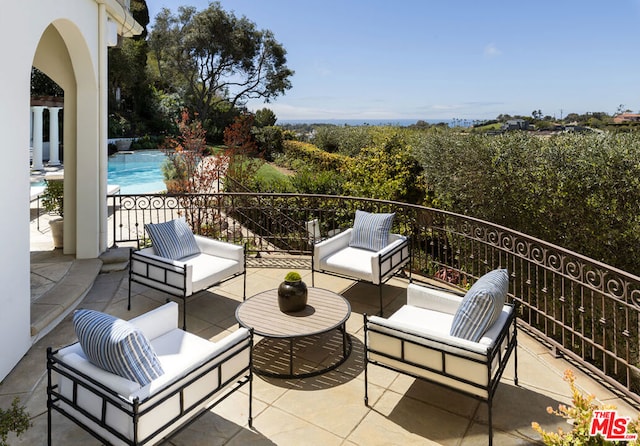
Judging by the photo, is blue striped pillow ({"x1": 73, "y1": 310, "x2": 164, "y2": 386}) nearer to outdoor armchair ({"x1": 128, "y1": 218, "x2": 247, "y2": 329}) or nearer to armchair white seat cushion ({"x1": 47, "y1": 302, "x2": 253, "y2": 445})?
armchair white seat cushion ({"x1": 47, "y1": 302, "x2": 253, "y2": 445})

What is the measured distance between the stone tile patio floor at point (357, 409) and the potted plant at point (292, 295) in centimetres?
46

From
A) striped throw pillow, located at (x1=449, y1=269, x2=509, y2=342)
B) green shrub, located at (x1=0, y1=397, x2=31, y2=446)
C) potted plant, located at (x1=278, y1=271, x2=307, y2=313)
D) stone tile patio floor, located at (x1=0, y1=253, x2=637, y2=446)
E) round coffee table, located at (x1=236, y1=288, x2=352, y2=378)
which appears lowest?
stone tile patio floor, located at (x1=0, y1=253, x2=637, y2=446)

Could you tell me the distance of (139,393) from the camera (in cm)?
209

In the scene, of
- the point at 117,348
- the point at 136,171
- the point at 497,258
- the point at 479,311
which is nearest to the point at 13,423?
the point at 117,348

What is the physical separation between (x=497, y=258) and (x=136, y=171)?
20.0 m

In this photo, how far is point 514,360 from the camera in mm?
3479

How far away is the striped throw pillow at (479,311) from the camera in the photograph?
270 cm

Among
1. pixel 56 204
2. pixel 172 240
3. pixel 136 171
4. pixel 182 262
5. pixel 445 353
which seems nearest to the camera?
pixel 445 353

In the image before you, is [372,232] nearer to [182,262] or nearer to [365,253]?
[365,253]

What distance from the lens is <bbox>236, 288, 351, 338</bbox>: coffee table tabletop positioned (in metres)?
3.38

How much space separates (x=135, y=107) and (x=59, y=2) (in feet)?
94.9

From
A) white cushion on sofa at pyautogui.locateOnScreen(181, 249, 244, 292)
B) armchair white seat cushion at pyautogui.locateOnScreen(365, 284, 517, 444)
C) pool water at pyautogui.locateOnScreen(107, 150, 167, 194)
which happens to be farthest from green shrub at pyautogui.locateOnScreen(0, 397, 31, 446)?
pool water at pyautogui.locateOnScreen(107, 150, 167, 194)

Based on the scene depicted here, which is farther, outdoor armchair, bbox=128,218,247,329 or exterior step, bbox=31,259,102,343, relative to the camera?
outdoor armchair, bbox=128,218,247,329

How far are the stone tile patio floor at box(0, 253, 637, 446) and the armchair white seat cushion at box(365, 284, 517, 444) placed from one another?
259mm
